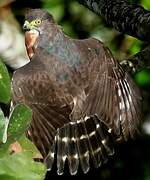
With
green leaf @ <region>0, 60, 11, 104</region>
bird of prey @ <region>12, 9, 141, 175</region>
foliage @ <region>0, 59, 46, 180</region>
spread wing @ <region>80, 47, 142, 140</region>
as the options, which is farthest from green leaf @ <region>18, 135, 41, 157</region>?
spread wing @ <region>80, 47, 142, 140</region>

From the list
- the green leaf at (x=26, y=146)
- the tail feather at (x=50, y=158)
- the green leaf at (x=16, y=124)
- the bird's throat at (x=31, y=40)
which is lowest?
the tail feather at (x=50, y=158)

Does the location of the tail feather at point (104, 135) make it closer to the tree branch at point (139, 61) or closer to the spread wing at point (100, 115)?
the spread wing at point (100, 115)

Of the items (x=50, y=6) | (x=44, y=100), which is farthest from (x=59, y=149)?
(x=50, y=6)

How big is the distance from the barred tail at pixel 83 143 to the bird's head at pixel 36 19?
2.75 feet

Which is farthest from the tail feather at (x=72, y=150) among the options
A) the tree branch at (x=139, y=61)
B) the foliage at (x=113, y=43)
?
the foliage at (x=113, y=43)

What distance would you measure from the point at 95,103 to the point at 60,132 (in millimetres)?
383

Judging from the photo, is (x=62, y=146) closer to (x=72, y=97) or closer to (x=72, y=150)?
(x=72, y=150)

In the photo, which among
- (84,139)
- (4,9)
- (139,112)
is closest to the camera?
(84,139)

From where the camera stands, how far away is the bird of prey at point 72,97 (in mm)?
3115

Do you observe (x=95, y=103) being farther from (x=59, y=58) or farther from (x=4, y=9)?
(x=4, y=9)

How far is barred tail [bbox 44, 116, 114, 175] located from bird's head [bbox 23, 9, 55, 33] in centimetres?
84

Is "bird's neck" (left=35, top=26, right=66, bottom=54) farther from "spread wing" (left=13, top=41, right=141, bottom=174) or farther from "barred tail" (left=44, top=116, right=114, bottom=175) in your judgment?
"barred tail" (left=44, top=116, right=114, bottom=175)

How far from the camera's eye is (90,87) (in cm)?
354

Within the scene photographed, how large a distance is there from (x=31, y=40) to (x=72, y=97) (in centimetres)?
73
